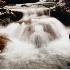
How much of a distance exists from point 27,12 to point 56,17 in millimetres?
448

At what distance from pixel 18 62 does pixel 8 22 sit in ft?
2.02

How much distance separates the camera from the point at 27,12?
3.34 m

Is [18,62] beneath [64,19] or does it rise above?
beneath

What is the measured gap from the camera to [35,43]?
3213 millimetres

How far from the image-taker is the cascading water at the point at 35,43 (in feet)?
10.3

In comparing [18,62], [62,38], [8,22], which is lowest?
[18,62]

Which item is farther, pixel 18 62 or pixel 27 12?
pixel 27 12

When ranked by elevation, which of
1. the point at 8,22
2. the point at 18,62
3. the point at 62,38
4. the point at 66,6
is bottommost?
the point at 18,62

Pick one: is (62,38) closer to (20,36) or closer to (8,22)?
(20,36)

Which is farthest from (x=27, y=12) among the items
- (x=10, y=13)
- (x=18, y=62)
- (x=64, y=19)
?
(x=18, y=62)

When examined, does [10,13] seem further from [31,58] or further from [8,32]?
[31,58]

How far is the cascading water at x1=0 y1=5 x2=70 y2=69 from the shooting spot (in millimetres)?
3131

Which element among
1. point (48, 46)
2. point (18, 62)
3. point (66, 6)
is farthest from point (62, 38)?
point (18, 62)

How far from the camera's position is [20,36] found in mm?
3246
